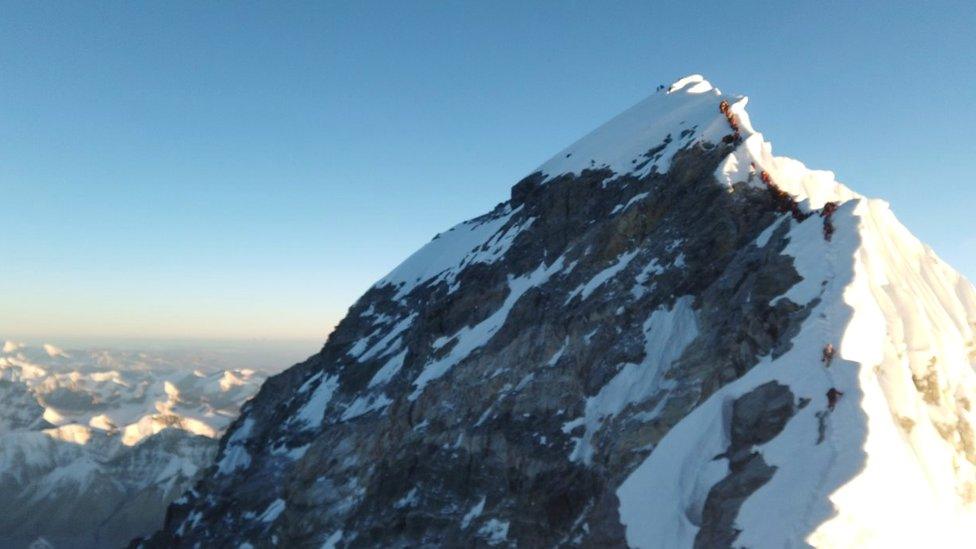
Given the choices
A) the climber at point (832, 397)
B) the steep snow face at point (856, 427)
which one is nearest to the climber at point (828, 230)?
the steep snow face at point (856, 427)

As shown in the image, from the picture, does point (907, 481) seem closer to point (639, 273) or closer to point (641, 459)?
point (641, 459)

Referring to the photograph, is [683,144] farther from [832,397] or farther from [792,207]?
[832,397]

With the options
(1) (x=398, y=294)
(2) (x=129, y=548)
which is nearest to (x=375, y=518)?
(1) (x=398, y=294)

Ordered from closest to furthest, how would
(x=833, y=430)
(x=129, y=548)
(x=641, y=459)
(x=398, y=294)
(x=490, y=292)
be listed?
1. (x=833, y=430)
2. (x=641, y=459)
3. (x=490, y=292)
4. (x=129, y=548)
5. (x=398, y=294)

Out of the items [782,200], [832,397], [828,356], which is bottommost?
[832,397]

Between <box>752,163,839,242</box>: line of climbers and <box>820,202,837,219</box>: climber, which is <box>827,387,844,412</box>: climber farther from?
<box>820,202,837,219</box>: climber

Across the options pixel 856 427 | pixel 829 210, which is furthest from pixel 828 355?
pixel 829 210

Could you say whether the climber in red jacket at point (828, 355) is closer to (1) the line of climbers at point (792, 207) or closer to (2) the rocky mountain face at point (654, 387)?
(2) the rocky mountain face at point (654, 387)
